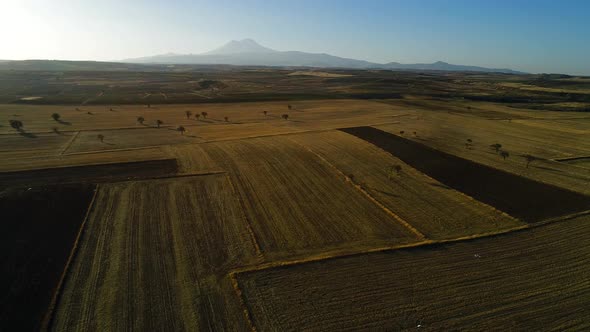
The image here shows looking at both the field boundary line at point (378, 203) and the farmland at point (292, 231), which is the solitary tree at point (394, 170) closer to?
the farmland at point (292, 231)

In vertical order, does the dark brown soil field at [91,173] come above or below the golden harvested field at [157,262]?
above

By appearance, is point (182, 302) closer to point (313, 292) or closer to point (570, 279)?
point (313, 292)

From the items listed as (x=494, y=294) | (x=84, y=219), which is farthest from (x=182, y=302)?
(x=494, y=294)

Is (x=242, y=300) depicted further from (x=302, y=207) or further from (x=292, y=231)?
(x=302, y=207)

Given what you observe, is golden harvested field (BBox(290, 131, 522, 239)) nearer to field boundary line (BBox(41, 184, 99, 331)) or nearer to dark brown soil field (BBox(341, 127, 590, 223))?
dark brown soil field (BBox(341, 127, 590, 223))

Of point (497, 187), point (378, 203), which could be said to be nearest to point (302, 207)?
point (378, 203)

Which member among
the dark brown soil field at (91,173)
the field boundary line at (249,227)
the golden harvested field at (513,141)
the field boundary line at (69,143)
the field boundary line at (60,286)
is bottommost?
the field boundary line at (60,286)

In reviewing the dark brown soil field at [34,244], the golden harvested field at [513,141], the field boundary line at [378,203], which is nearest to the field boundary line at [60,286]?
the dark brown soil field at [34,244]
